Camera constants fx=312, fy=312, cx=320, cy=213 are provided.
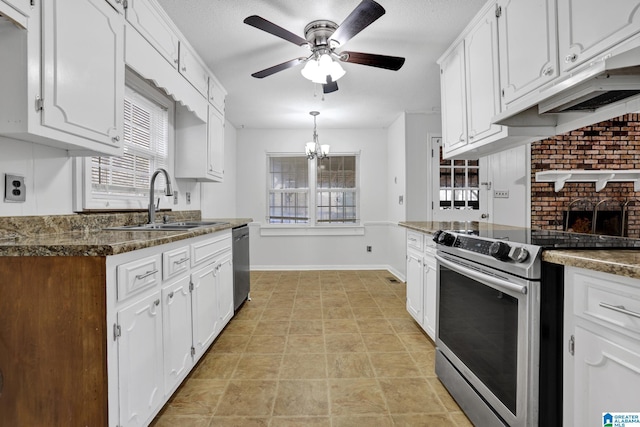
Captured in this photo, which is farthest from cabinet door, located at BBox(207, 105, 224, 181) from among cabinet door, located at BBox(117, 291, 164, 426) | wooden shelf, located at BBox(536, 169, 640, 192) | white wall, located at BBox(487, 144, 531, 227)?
wooden shelf, located at BBox(536, 169, 640, 192)

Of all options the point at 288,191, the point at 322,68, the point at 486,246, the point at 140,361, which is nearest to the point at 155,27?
the point at 322,68

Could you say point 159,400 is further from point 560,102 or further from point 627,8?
point 627,8

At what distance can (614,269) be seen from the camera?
866 millimetres

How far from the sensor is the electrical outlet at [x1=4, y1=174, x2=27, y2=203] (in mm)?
1400

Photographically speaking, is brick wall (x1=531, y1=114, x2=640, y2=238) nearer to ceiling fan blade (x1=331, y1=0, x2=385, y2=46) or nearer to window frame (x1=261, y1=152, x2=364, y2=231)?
window frame (x1=261, y1=152, x2=364, y2=231)

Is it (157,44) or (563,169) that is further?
(563,169)

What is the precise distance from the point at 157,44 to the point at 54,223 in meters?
1.32

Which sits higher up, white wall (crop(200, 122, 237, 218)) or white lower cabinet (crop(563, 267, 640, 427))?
white wall (crop(200, 122, 237, 218))

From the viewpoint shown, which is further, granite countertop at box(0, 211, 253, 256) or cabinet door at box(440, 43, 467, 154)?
cabinet door at box(440, 43, 467, 154)

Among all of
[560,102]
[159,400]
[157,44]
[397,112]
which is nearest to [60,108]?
[157,44]

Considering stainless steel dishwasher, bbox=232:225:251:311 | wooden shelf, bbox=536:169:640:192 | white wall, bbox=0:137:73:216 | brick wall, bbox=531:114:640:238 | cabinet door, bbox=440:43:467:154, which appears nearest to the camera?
white wall, bbox=0:137:73:216

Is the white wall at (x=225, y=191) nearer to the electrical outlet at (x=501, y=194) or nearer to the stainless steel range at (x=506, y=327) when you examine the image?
the stainless steel range at (x=506, y=327)

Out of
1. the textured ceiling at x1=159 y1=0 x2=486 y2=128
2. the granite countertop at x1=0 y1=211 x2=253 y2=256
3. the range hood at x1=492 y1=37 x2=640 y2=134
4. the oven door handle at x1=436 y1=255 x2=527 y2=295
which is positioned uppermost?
the textured ceiling at x1=159 y1=0 x2=486 y2=128

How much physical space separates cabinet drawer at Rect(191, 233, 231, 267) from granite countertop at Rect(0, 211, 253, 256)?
0.08 meters
